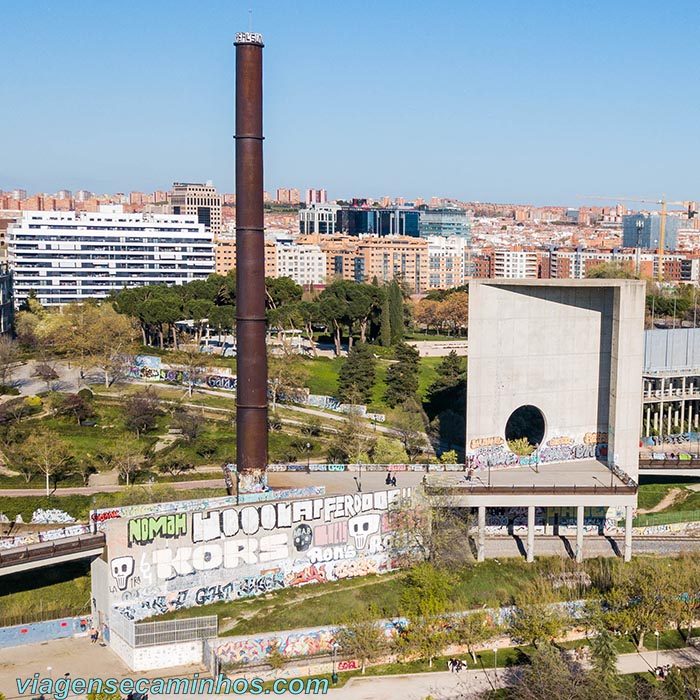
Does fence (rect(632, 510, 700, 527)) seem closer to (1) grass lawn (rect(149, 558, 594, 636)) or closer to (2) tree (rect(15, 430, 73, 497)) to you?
(1) grass lawn (rect(149, 558, 594, 636))

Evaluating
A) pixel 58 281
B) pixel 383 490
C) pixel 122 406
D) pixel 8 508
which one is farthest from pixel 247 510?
pixel 58 281

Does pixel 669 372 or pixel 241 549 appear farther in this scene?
pixel 669 372

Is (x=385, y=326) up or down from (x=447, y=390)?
up

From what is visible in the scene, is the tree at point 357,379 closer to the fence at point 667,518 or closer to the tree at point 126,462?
the tree at point 126,462

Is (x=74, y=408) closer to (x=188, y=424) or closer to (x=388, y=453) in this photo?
(x=188, y=424)

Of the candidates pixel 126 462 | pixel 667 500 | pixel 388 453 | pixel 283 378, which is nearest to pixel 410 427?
pixel 388 453

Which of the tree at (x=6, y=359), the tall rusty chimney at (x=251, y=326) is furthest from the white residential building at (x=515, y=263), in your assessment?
the tall rusty chimney at (x=251, y=326)
